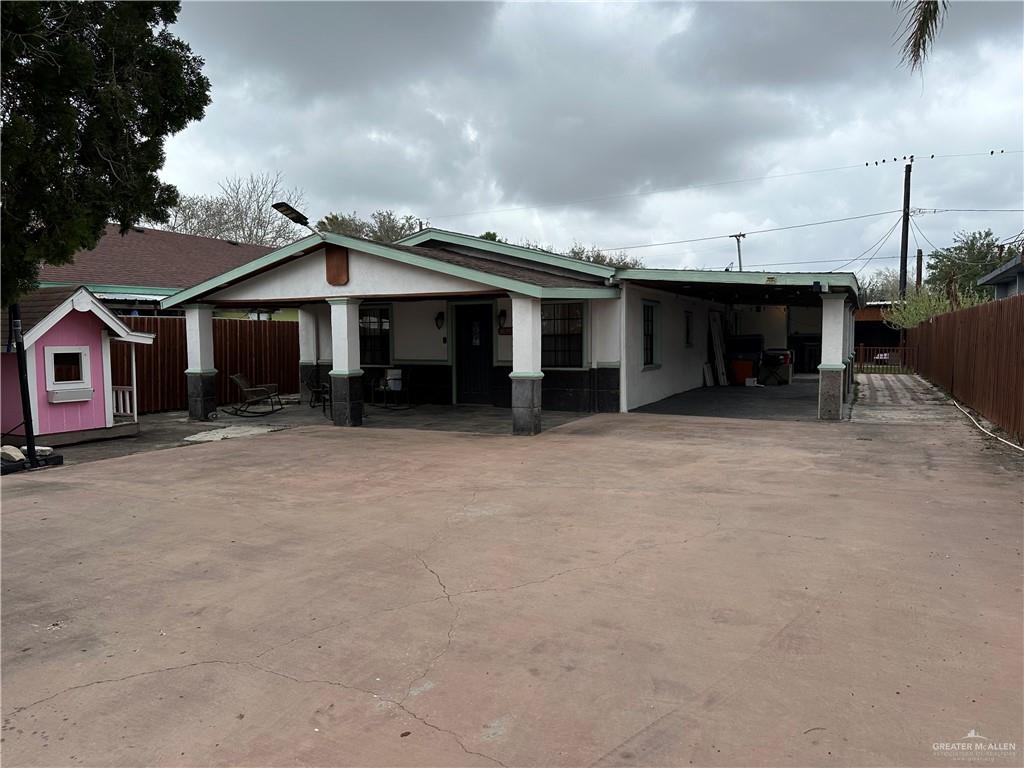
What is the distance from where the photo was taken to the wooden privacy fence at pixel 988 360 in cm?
988

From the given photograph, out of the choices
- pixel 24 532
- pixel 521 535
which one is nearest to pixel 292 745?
pixel 521 535

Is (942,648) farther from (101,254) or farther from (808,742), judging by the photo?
(101,254)

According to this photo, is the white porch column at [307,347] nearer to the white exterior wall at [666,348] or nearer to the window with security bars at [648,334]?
the white exterior wall at [666,348]

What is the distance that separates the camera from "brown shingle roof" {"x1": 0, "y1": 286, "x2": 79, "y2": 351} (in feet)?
33.6

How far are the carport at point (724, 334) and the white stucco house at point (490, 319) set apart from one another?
0.05 m

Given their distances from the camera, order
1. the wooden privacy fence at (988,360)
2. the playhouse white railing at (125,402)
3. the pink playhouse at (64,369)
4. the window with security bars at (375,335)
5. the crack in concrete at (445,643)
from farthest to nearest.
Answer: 1. the window with security bars at (375,335)
2. the playhouse white railing at (125,402)
3. the pink playhouse at (64,369)
4. the wooden privacy fence at (988,360)
5. the crack in concrete at (445,643)

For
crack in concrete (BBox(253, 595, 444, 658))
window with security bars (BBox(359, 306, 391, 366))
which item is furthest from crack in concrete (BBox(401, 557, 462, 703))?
window with security bars (BBox(359, 306, 391, 366))

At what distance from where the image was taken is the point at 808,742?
2.84 m

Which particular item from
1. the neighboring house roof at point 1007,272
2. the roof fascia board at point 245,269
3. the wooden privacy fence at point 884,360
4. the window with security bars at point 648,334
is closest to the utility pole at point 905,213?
the wooden privacy fence at point 884,360

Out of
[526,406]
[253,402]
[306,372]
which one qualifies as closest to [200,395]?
[253,402]

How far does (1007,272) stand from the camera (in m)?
18.3

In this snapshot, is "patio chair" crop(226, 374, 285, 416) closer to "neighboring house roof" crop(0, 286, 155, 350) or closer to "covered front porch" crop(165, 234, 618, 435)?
"covered front porch" crop(165, 234, 618, 435)

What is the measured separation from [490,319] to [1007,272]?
44.4ft

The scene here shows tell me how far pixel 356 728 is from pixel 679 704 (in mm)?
1397
